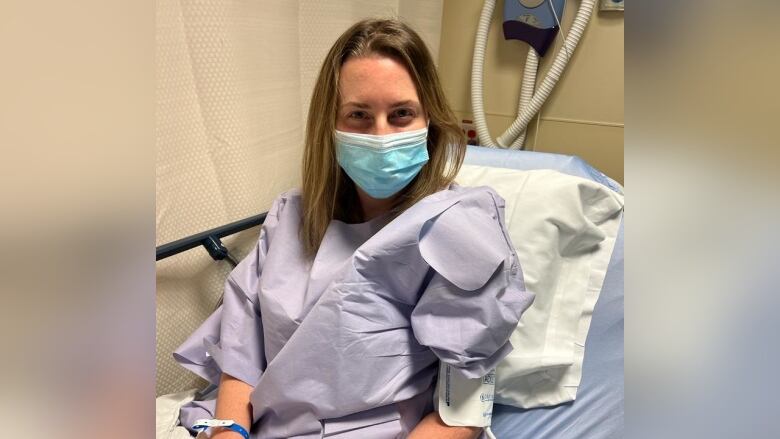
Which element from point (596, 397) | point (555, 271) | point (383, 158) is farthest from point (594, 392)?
point (383, 158)

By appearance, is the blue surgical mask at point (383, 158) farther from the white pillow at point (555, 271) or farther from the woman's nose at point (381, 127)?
the white pillow at point (555, 271)

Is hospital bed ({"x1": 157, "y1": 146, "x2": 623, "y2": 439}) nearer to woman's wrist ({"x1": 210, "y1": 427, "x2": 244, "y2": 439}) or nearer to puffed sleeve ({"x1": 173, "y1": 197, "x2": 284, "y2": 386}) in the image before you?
puffed sleeve ({"x1": 173, "y1": 197, "x2": 284, "y2": 386})

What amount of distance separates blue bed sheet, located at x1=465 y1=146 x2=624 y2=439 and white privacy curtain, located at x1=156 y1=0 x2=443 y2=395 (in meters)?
0.78

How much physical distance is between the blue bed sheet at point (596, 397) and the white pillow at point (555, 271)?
0.07 ft

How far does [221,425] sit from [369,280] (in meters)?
0.38

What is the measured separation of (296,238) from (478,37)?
1.21m

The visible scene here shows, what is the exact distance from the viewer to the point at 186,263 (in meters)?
1.38

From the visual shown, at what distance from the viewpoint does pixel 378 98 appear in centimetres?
106

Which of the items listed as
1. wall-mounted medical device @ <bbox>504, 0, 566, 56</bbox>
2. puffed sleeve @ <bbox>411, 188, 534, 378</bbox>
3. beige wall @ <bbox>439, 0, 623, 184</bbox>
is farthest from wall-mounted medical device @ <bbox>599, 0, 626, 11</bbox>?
puffed sleeve @ <bbox>411, 188, 534, 378</bbox>

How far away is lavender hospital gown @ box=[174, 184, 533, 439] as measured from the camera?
94 cm

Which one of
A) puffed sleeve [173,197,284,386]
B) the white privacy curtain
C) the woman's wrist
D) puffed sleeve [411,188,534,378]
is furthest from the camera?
the white privacy curtain

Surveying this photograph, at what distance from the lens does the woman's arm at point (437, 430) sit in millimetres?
964
